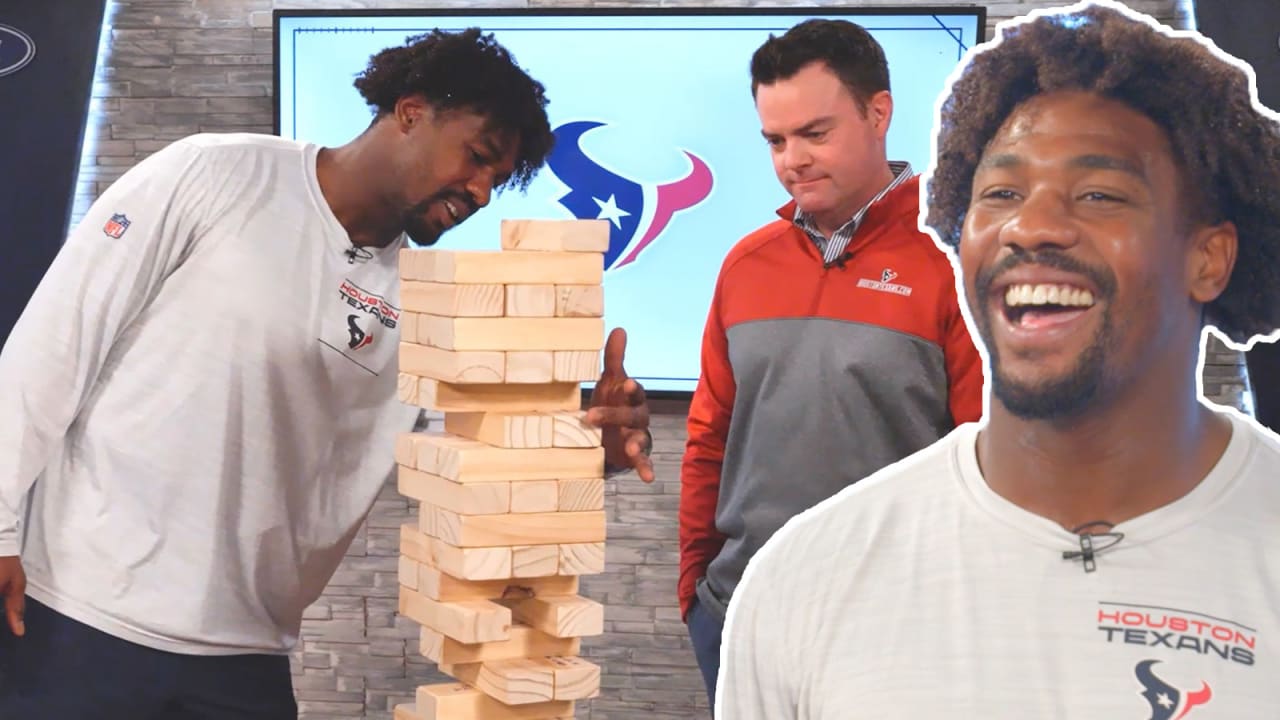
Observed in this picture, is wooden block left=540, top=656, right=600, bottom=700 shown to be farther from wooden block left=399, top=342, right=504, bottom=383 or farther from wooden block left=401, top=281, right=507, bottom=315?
wooden block left=401, top=281, right=507, bottom=315

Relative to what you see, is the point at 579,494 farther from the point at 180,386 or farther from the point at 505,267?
the point at 180,386

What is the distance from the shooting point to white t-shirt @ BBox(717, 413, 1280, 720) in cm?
114

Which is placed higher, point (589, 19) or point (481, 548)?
point (589, 19)

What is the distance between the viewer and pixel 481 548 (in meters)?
2.18

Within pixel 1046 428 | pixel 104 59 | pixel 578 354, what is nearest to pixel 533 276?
pixel 578 354

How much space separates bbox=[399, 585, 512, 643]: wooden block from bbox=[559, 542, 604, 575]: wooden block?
0.11m

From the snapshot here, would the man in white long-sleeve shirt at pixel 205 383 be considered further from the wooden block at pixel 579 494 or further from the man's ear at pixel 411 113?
the wooden block at pixel 579 494

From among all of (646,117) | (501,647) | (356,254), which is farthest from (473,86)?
(646,117)

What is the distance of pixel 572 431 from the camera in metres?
2.22

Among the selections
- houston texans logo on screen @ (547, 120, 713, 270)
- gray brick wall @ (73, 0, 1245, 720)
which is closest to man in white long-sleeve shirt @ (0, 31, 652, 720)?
houston texans logo on screen @ (547, 120, 713, 270)

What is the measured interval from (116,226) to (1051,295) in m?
1.63

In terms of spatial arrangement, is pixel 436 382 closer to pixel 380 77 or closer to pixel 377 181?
pixel 377 181

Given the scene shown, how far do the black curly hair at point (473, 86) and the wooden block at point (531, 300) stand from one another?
427 millimetres

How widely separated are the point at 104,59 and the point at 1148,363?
3594 millimetres
